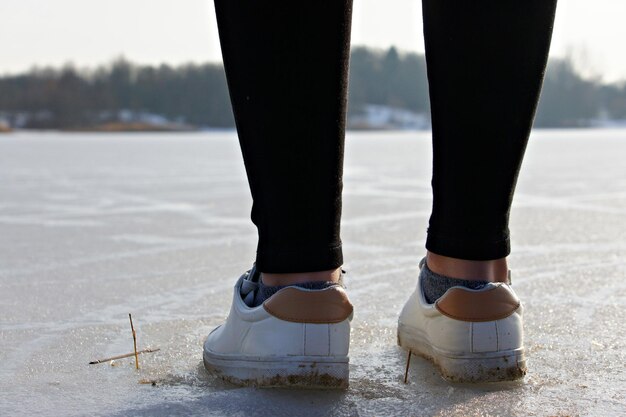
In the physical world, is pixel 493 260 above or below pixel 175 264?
above

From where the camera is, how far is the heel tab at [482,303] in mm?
774

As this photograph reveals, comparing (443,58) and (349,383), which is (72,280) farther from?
(443,58)

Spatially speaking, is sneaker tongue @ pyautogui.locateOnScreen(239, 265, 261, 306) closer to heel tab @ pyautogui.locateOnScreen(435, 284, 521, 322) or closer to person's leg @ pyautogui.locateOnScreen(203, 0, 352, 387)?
person's leg @ pyautogui.locateOnScreen(203, 0, 352, 387)

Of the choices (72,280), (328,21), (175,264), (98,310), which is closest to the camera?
(328,21)

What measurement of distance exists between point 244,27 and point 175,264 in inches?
33.1

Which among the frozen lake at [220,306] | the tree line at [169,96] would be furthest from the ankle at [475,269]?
the tree line at [169,96]

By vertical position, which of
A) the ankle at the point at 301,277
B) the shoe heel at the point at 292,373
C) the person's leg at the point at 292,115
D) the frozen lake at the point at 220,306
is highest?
the person's leg at the point at 292,115

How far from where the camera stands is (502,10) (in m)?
0.72

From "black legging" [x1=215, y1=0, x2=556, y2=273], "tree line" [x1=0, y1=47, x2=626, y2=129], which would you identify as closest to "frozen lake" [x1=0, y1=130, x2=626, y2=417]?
"black legging" [x1=215, y1=0, x2=556, y2=273]

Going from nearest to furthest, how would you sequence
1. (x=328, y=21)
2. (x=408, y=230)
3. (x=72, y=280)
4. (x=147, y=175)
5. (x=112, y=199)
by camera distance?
(x=328, y=21) < (x=72, y=280) < (x=408, y=230) < (x=112, y=199) < (x=147, y=175)

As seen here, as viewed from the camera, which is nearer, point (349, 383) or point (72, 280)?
point (349, 383)

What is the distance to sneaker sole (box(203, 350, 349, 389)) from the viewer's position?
747 mm

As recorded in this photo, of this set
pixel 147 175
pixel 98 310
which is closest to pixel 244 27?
pixel 98 310

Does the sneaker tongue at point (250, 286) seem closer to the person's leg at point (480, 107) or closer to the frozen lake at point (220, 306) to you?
the frozen lake at point (220, 306)
